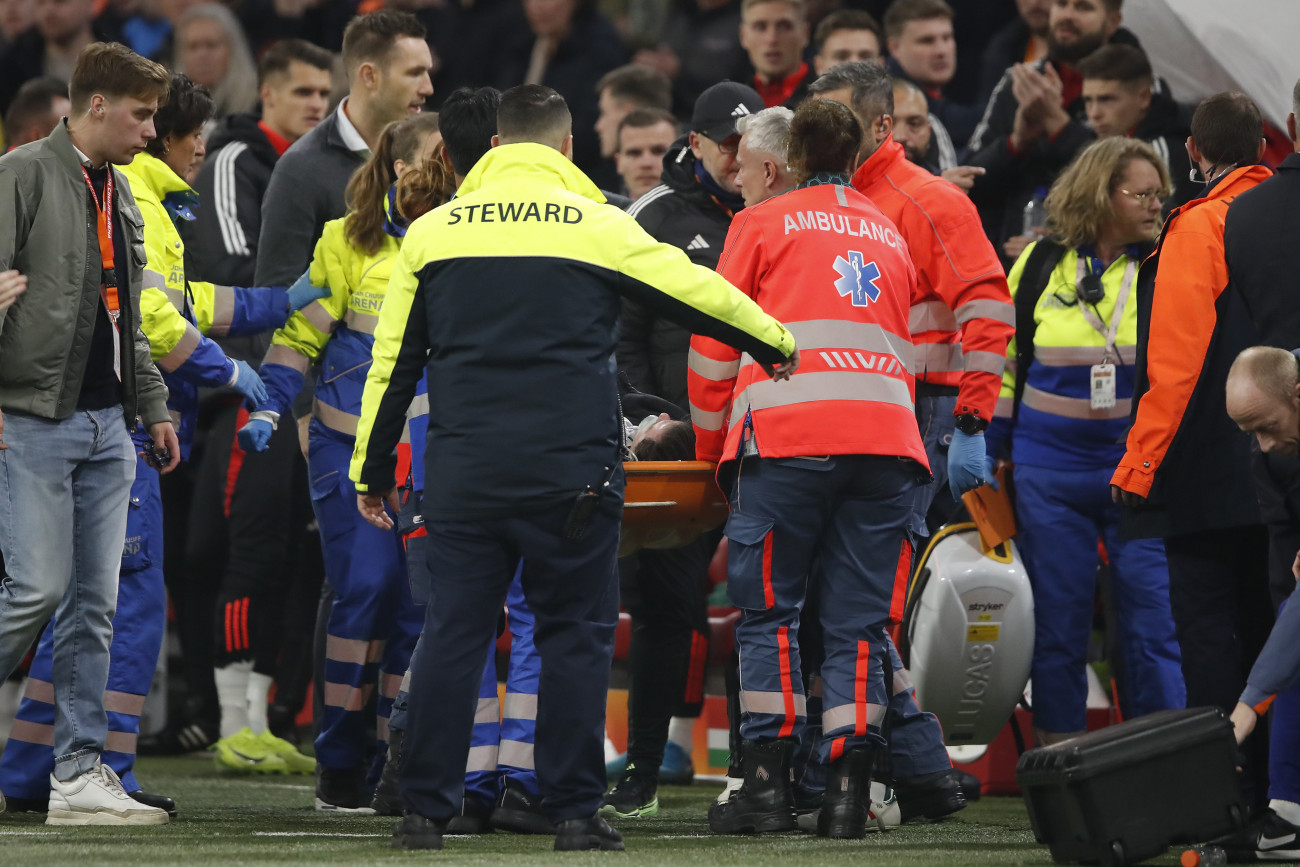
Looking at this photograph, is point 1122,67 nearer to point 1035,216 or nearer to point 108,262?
point 1035,216

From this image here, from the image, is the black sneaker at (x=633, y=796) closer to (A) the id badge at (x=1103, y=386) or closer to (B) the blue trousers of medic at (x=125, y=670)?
(B) the blue trousers of medic at (x=125, y=670)

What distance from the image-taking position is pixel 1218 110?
5.32m

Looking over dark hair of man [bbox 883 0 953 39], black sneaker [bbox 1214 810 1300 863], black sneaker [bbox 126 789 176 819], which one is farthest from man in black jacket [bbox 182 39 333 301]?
black sneaker [bbox 1214 810 1300 863]

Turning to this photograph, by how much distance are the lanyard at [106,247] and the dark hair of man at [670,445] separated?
155 cm

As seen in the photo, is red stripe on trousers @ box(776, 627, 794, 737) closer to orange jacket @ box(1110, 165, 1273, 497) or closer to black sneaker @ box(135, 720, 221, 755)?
orange jacket @ box(1110, 165, 1273, 497)

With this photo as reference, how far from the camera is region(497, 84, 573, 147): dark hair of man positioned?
4.75m

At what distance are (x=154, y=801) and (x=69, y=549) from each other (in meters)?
0.91

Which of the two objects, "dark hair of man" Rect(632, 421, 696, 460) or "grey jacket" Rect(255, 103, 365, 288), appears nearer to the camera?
"dark hair of man" Rect(632, 421, 696, 460)

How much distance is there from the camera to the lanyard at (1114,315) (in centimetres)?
640

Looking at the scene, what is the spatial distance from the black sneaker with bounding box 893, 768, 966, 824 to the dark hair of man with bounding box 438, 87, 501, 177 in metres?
2.28

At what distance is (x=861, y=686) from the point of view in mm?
5055

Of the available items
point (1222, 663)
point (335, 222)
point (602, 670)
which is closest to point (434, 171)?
point (335, 222)

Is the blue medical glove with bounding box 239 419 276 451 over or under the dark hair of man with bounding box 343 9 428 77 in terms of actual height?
under

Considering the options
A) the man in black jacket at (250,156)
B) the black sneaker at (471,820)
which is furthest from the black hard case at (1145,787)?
the man in black jacket at (250,156)
